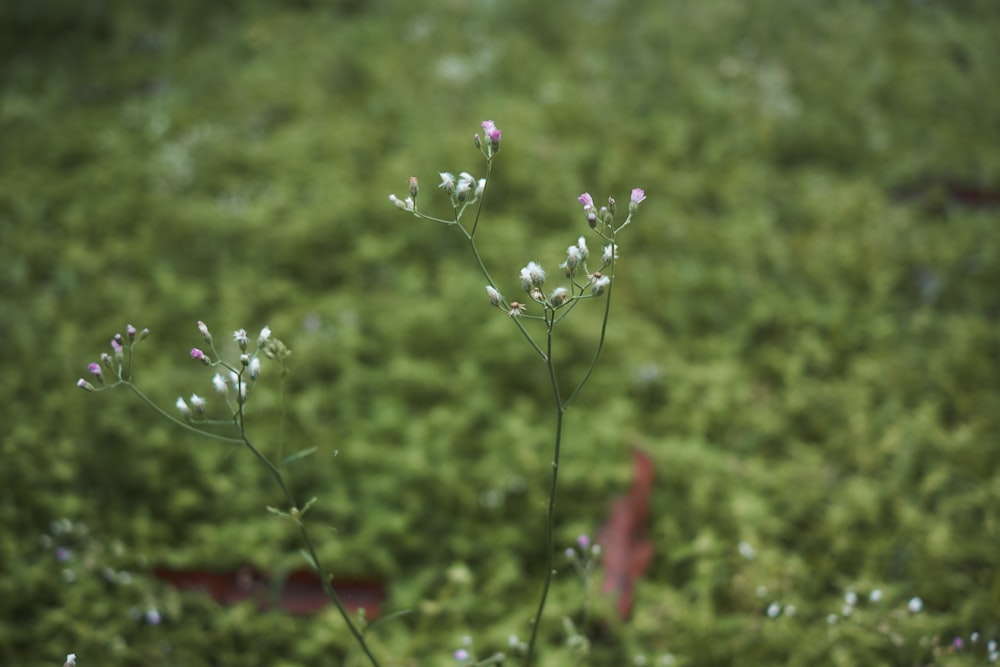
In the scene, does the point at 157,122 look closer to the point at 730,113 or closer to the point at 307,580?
the point at 307,580

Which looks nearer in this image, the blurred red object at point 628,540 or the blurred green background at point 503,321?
the blurred green background at point 503,321

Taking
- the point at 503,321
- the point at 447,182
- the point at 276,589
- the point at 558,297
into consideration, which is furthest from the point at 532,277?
the point at 503,321

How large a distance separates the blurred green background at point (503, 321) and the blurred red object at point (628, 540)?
57 mm

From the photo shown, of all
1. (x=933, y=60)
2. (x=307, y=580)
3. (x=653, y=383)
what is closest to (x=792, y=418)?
(x=653, y=383)

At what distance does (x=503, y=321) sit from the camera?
3600mm

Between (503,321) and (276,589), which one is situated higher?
(503,321)

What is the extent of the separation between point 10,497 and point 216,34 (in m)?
4.30

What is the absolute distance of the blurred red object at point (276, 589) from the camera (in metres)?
2.64

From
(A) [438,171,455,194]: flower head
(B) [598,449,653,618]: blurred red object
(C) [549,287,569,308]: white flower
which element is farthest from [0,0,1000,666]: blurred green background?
(C) [549,287,569,308]: white flower

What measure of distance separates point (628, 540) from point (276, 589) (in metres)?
1.31

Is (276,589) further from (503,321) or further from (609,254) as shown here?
(609,254)

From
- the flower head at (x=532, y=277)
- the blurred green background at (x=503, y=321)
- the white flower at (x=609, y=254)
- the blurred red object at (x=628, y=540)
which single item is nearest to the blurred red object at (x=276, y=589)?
the blurred green background at (x=503, y=321)

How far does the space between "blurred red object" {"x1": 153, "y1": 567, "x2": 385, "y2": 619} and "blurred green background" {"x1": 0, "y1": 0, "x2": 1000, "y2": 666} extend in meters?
0.06

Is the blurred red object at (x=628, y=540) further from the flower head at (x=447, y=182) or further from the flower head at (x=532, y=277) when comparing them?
the flower head at (x=447, y=182)
